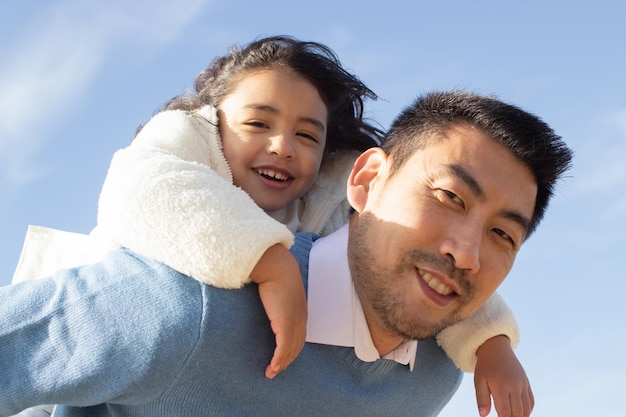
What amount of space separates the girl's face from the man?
55 centimetres

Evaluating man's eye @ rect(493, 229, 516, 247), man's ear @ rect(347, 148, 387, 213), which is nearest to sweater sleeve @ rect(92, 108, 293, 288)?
man's ear @ rect(347, 148, 387, 213)

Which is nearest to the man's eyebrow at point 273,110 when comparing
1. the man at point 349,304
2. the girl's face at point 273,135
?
the girl's face at point 273,135

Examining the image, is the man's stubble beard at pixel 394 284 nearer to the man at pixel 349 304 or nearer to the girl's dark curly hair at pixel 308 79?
the man at pixel 349 304

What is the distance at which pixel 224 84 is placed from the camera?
3.44 metres

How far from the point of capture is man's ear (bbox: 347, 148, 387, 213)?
2.46 metres

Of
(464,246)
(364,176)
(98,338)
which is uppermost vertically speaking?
(364,176)

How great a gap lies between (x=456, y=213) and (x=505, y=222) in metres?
0.18

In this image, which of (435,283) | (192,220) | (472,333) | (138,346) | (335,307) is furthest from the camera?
(472,333)

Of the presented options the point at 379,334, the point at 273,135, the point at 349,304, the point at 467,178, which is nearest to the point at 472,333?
the point at 379,334

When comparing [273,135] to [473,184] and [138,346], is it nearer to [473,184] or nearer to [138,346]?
[473,184]

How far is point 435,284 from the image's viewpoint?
2.20 meters

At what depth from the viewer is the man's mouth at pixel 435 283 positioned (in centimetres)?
220

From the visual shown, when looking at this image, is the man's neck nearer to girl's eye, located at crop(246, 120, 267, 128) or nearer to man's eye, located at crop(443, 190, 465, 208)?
man's eye, located at crop(443, 190, 465, 208)

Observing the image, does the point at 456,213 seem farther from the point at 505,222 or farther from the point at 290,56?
the point at 290,56
